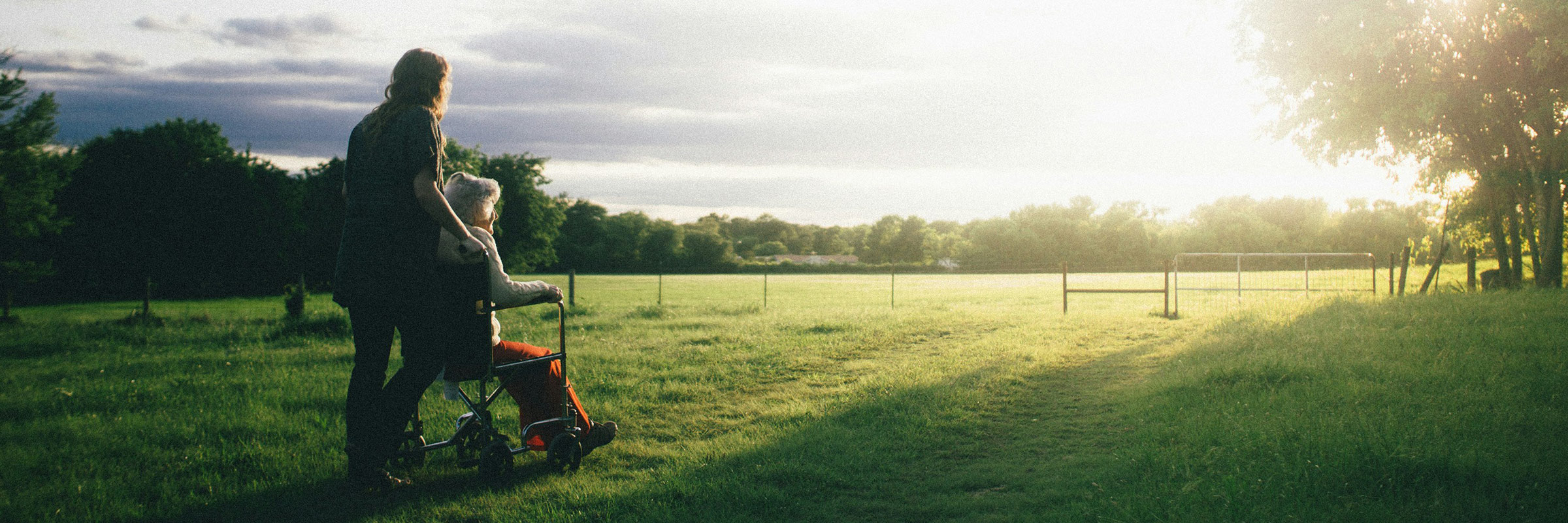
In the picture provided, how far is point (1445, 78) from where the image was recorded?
546 inches

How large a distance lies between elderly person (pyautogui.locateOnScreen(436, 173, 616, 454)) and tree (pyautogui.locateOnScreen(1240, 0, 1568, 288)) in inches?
594

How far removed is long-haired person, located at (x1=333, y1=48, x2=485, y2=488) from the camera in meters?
3.30

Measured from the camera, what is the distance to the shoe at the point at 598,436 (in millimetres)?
4180

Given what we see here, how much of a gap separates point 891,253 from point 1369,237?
70.6m

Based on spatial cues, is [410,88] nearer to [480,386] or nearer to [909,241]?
[480,386]

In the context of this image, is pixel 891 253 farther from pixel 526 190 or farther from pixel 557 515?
pixel 557 515

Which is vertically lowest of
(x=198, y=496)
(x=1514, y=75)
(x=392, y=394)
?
(x=198, y=496)

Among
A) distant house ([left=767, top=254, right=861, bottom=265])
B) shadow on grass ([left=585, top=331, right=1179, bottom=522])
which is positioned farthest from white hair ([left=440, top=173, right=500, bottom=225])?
distant house ([left=767, top=254, right=861, bottom=265])

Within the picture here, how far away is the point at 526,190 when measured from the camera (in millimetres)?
50375

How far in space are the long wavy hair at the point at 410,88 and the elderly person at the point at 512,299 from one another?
42 cm

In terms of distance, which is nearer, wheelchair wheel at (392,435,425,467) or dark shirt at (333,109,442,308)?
dark shirt at (333,109,442,308)

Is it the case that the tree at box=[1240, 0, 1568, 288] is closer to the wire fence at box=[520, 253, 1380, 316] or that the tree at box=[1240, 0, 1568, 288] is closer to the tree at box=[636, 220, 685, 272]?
the wire fence at box=[520, 253, 1380, 316]

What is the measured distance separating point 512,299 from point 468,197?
2.03ft

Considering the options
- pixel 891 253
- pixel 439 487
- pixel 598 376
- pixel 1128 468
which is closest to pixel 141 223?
pixel 598 376
